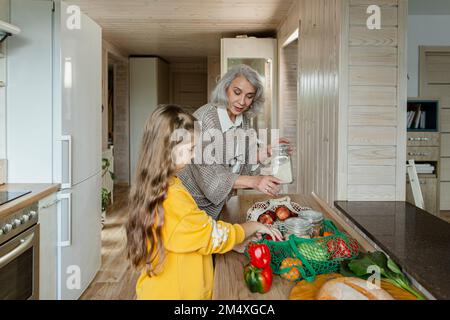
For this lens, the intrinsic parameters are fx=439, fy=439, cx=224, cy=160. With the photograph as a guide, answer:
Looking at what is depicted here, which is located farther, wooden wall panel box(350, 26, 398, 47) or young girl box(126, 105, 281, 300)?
wooden wall panel box(350, 26, 398, 47)

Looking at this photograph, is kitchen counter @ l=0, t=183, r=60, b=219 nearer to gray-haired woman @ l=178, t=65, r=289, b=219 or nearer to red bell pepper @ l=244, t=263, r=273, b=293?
gray-haired woman @ l=178, t=65, r=289, b=219

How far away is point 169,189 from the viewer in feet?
4.14

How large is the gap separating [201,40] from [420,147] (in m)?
3.18

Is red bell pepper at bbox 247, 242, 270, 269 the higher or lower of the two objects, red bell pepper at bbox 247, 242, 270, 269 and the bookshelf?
the lower

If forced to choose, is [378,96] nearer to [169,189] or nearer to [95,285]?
[169,189]

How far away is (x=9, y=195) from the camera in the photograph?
2.14 meters

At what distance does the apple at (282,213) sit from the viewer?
1.58 m

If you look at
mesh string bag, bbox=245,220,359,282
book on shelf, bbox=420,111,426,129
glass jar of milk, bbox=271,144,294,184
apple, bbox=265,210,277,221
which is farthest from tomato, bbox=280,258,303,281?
book on shelf, bbox=420,111,426,129

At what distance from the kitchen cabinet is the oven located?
84 mm

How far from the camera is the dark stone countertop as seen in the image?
1.08 meters

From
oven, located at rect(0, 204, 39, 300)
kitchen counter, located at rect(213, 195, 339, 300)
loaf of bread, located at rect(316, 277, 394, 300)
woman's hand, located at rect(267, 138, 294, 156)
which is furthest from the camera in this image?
oven, located at rect(0, 204, 39, 300)

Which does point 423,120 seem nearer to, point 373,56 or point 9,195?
point 373,56

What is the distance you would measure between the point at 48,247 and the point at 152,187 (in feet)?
4.88
